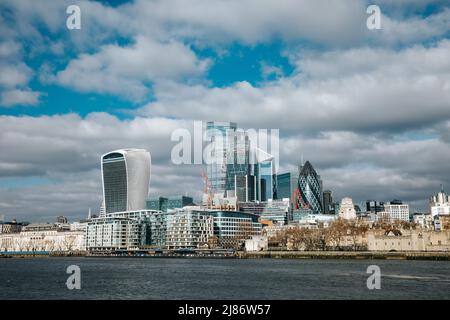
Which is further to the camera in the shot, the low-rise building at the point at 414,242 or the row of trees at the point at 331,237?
the row of trees at the point at 331,237

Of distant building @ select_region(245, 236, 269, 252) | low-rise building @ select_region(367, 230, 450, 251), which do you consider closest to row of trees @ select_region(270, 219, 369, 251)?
low-rise building @ select_region(367, 230, 450, 251)

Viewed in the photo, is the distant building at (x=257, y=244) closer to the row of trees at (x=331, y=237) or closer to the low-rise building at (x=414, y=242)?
the row of trees at (x=331, y=237)

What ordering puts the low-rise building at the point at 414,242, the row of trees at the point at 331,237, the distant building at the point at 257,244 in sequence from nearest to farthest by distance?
1. the low-rise building at the point at 414,242
2. the row of trees at the point at 331,237
3. the distant building at the point at 257,244

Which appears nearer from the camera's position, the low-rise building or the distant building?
the low-rise building

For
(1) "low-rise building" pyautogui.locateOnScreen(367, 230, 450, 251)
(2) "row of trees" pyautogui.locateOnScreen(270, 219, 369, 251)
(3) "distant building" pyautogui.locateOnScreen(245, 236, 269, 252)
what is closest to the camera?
(1) "low-rise building" pyautogui.locateOnScreen(367, 230, 450, 251)

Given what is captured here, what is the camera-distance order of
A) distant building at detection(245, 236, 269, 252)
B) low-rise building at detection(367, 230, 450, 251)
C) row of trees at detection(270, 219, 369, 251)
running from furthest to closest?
distant building at detection(245, 236, 269, 252) → row of trees at detection(270, 219, 369, 251) → low-rise building at detection(367, 230, 450, 251)

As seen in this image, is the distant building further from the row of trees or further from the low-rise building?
the low-rise building

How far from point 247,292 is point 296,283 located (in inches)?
457

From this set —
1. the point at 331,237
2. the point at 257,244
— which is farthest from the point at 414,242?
the point at 257,244

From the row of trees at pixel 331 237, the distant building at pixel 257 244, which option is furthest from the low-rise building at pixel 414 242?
the distant building at pixel 257 244
